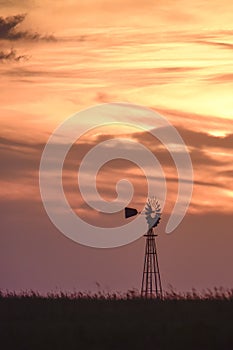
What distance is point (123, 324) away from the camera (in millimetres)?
21000

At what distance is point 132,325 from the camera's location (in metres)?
20.9

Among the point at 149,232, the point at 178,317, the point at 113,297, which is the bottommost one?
the point at 149,232

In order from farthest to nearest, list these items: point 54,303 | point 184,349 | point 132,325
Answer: point 54,303, point 132,325, point 184,349

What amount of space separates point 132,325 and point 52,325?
1838 mm

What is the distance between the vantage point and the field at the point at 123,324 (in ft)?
65.1

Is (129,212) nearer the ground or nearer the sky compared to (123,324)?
nearer the ground

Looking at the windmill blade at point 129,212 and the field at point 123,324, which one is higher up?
the field at point 123,324

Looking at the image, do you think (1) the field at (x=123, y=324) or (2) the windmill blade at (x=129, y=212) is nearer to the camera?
(1) the field at (x=123, y=324)

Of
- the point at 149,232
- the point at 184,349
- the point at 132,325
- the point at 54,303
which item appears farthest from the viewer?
the point at 149,232

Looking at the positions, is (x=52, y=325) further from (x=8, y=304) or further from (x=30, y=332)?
(x=8, y=304)

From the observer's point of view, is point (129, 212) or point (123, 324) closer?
point (123, 324)

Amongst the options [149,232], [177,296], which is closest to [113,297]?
[177,296]

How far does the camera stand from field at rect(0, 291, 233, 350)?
1984cm

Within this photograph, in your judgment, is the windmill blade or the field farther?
the windmill blade
